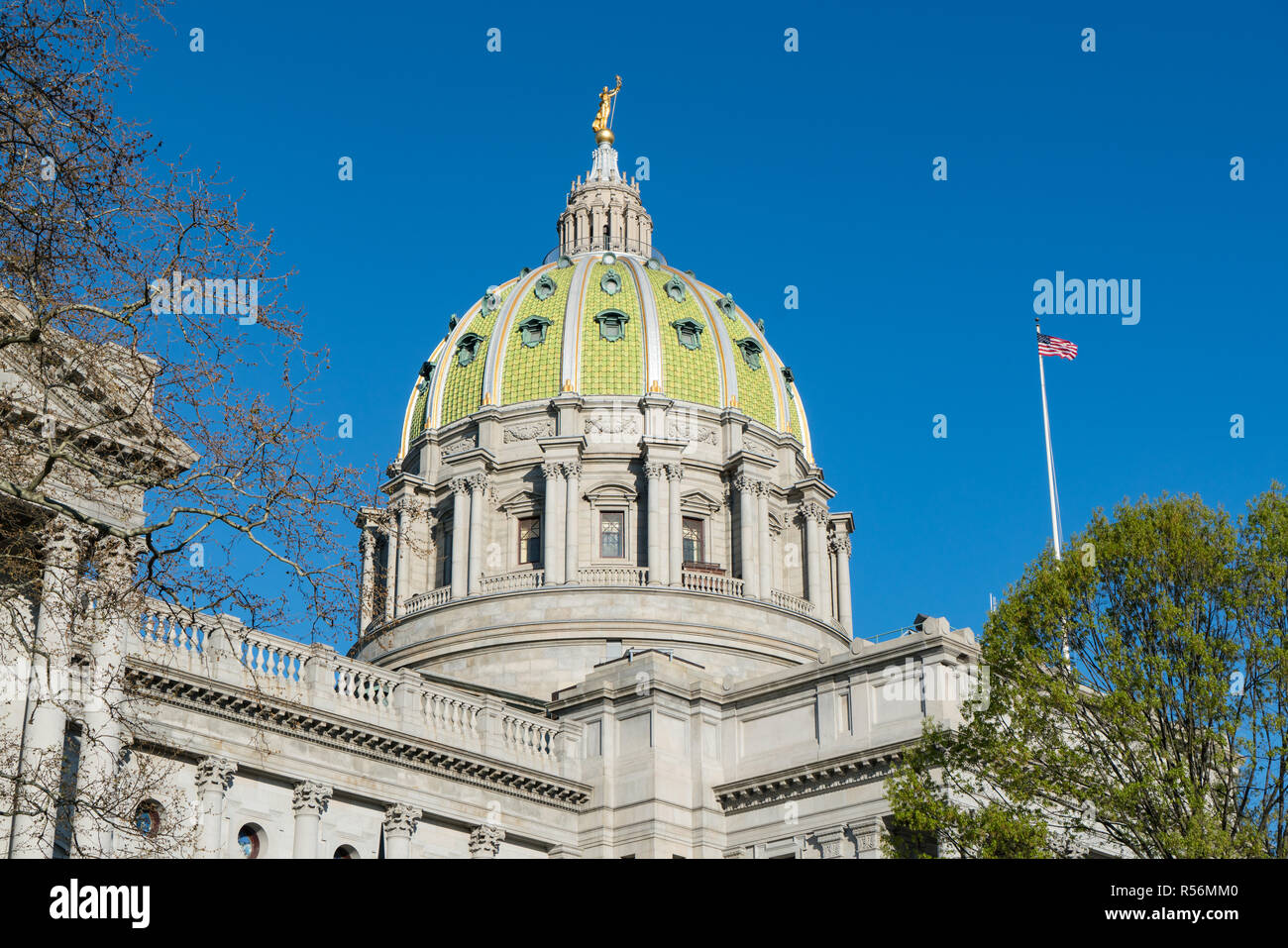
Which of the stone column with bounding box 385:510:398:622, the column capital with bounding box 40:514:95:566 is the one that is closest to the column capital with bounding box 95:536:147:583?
the column capital with bounding box 40:514:95:566

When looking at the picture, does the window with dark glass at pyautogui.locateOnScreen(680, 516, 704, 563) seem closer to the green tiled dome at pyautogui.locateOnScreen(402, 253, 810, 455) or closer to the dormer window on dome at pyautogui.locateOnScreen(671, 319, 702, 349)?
the green tiled dome at pyautogui.locateOnScreen(402, 253, 810, 455)

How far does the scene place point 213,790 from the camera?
40.2 meters

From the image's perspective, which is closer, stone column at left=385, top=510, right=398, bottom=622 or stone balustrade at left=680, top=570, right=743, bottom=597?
stone balustrade at left=680, top=570, right=743, bottom=597

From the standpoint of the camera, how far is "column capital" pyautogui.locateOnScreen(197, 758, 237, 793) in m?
40.1

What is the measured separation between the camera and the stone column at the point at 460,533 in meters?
67.2

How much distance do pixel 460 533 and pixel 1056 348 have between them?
83.5ft

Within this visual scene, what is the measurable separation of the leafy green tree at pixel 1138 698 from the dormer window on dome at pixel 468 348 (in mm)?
45567

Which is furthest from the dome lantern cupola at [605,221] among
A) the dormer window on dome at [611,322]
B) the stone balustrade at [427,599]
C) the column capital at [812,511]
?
the stone balustrade at [427,599]

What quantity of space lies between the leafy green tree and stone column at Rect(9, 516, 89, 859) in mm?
16262

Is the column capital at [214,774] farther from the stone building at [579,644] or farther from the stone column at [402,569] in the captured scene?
the stone column at [402,569]

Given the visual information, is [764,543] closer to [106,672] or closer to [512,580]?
[512,580]
